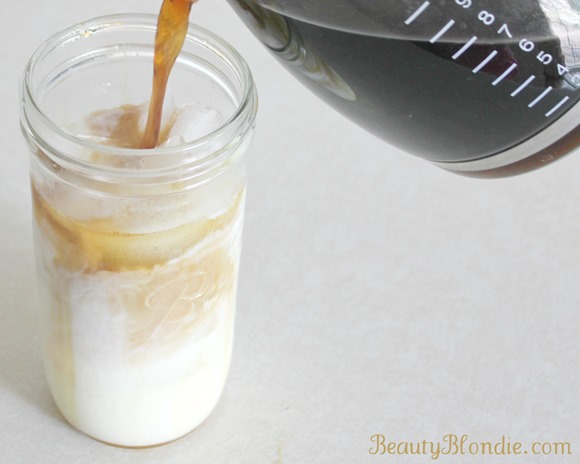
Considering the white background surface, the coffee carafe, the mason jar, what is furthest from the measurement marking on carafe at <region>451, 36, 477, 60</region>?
the white background surface

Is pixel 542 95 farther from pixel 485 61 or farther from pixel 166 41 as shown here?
pixel 166 41

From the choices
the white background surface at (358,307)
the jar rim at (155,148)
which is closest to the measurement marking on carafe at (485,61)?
the jar rim at (155,148)

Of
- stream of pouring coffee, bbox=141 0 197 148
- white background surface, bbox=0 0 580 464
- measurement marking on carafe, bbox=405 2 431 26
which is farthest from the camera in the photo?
white background surface, bbox=0 0 580 464

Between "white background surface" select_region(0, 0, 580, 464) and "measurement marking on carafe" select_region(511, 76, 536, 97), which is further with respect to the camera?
"white background surface" select_region(0, 0, 580, 464)

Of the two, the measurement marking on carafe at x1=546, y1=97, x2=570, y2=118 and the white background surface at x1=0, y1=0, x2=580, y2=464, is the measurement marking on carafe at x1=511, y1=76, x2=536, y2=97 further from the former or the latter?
the white background surface at x1=0, y1=0, x2=580, y2=464

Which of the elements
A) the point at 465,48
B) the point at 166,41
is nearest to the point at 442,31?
the point at 465,48

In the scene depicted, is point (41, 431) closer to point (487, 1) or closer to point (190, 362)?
point (190, 362)
